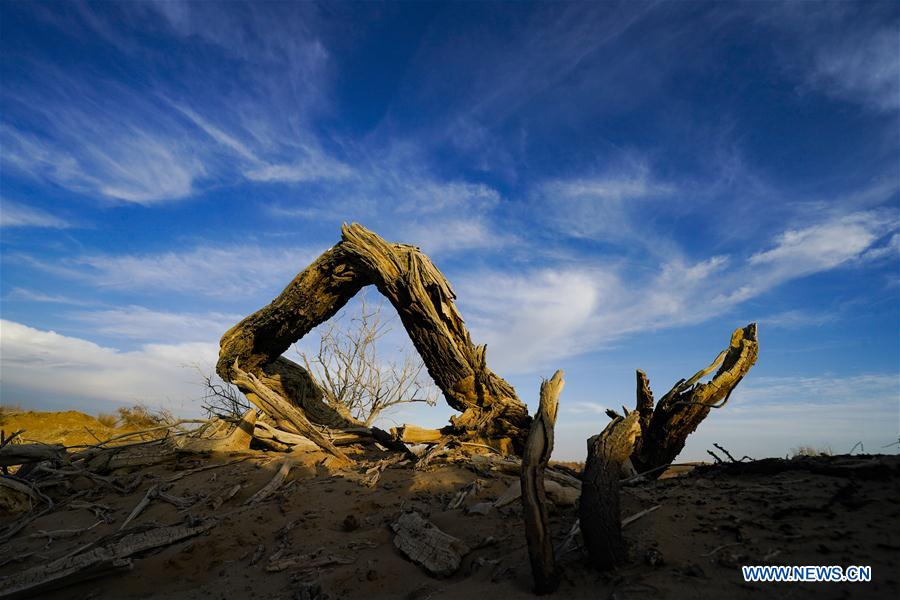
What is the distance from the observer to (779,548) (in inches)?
114

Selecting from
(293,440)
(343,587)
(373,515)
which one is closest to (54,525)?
(293,440)

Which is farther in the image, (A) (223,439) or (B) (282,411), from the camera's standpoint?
(B) (282,411)

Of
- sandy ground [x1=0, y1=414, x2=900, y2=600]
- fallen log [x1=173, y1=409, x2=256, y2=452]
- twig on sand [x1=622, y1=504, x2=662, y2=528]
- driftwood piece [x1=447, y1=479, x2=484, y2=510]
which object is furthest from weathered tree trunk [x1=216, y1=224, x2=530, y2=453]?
twig on sand [x1=622, y1=504, x2=662, y2=528]

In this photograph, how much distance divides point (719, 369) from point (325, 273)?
5749 millimetres

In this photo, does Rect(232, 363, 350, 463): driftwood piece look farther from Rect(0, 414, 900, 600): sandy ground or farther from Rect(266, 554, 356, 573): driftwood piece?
Rect(266, 554, 356, 573): driftwood piece

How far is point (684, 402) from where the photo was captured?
592cm

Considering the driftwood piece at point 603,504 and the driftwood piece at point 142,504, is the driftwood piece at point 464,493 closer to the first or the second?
the driftwood piece at point 603,504

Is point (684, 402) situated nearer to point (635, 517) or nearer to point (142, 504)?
point (635, 517)

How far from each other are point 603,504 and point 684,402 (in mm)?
3510

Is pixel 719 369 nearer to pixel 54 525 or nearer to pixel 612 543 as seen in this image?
pixel 612 543

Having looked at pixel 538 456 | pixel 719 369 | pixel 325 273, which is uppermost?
pixel 325 273

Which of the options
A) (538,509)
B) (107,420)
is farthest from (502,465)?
(107,420)

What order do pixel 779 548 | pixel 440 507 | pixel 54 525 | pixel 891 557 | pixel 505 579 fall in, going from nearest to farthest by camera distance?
Result: 1. pixel 891 557
2. pixel 779 548
3. pixel 505 579
4. pixel 440 507
5. pixel 54 525

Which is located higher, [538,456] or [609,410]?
[609,410]
